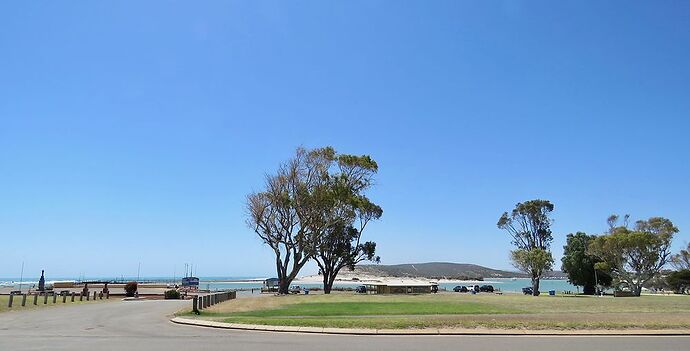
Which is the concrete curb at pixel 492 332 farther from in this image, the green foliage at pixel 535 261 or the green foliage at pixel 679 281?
the green foliage at pixel 679 281

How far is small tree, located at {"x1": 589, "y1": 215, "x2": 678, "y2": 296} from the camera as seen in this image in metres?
65.8

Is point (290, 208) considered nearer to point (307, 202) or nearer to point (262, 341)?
point (307, 202)

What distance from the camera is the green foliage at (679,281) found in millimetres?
73688

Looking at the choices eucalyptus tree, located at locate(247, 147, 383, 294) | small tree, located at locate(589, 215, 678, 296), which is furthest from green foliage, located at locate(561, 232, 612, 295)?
eucalyptus tree, located at locate(247, 147, 383, 294)

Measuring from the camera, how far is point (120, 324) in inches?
877

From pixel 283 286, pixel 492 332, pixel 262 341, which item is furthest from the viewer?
pixel 283 286

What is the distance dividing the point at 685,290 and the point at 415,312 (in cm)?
6936

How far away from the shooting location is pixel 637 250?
66.8m

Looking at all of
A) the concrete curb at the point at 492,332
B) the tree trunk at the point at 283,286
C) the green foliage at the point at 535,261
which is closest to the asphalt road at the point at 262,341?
the concrete curb at the point at 492,332

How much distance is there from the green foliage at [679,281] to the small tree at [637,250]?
6.42 meters

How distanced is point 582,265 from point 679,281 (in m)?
12.3

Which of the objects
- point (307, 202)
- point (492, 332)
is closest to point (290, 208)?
point (307, 202)

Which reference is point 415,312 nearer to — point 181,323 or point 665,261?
point 181,323

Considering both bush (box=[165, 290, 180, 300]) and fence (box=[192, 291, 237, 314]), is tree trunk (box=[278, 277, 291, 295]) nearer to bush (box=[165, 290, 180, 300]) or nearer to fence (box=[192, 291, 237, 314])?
bush (box=[165, 290, 180, 300])
